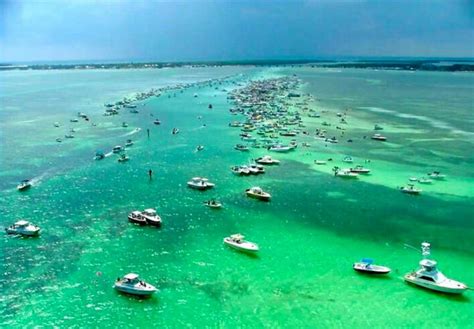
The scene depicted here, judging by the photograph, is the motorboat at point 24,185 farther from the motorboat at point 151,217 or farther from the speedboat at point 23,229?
the motorboat at point 151,217

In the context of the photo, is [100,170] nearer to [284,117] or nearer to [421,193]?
[421,193]

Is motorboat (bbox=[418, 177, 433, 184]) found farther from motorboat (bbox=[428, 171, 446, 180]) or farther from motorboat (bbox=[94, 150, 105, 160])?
motorboat (bbox=[94, 150, 105, 160])

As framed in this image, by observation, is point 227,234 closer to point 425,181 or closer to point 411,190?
point 411,190

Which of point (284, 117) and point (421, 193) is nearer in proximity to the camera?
point (421, 193)

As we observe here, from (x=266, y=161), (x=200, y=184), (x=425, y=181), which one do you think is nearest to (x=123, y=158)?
(x=200, y=184)

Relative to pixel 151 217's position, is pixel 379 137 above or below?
above

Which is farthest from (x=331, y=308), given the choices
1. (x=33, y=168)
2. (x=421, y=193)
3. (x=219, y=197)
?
(x=33, y=168)
